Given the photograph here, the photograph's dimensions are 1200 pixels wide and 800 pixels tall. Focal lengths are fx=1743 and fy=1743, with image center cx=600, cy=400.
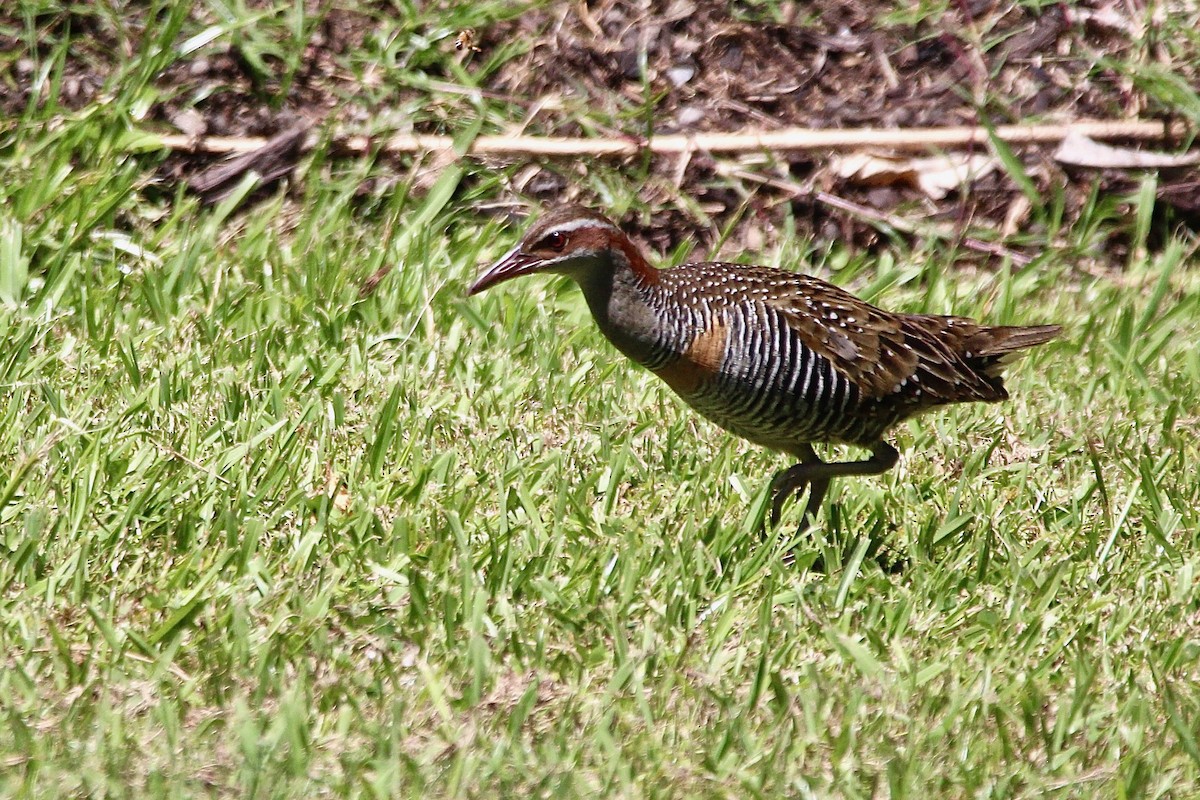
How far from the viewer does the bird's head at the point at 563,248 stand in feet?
15.9

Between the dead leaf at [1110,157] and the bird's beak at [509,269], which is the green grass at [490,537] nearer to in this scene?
the dead leaf at [1110,157]

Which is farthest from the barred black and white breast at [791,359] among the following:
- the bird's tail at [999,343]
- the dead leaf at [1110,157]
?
the dead leaf at [1110,157]

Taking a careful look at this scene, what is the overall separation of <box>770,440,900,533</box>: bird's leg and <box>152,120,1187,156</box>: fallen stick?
2162mm

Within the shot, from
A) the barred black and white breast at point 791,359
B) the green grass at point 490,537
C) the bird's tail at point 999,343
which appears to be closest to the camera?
the green grass at point 490,537

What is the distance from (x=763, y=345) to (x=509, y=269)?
75cm

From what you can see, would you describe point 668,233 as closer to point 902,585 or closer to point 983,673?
point 902,585

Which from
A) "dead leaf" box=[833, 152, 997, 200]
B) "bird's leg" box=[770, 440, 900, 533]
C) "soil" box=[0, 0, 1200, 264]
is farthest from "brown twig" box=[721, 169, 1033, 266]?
"bird's leg" box=[770, 440, 900, 533]

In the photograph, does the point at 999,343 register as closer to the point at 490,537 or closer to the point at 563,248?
the point at 563,248

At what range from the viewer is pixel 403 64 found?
723cm

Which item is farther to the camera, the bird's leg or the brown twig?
the brown twig

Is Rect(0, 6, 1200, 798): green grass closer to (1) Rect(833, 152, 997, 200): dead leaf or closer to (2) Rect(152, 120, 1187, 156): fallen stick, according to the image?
(2) Rect(152, 120, 1187, 156): fallen stick

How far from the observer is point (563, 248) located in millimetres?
4863

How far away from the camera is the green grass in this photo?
3.94 meters

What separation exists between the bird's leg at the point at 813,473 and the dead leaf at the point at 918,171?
85.2 inches
